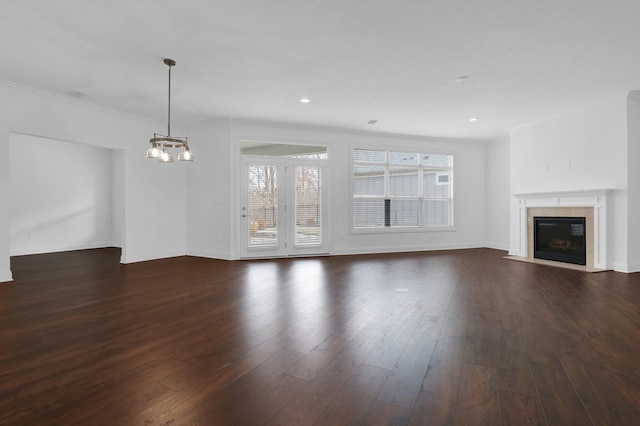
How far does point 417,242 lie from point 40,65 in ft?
24.9

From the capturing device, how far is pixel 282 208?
709 cm

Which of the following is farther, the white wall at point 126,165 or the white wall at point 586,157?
the white wall at point 586,157

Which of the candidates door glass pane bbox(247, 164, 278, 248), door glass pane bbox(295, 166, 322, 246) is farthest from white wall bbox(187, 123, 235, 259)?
door glass pane bbox(295, 166, 322, 246)

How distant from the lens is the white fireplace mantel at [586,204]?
18.0 feet

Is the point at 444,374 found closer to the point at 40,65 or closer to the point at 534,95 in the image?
the point at 534,95

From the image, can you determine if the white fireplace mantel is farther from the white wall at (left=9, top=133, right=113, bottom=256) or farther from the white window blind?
the white wall at (left=9, top=133, right=113, bottom=256)

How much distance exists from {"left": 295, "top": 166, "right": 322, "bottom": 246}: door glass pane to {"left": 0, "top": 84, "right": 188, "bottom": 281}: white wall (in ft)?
8.14

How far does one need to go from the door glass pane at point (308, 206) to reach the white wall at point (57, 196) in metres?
5.59

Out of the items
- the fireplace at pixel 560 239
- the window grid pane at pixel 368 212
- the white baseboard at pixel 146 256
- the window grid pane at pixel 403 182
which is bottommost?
the white baseboard at pixel 146 256

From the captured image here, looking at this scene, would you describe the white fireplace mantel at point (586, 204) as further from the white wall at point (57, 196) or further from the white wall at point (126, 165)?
the white wall at point (57, 196)

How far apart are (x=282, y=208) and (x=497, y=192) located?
548 cm

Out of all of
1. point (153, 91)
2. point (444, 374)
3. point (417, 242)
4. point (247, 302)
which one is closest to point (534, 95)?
point (417, 242)

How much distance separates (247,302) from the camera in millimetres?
3689

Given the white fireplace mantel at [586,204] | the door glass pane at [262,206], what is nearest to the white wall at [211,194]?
the door glass pane at [262,206]
